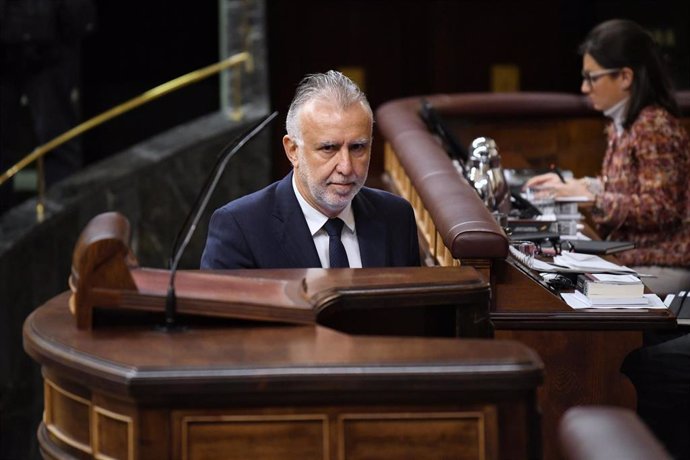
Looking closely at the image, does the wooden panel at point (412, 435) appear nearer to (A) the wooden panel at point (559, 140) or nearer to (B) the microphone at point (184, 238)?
(B) the microphone at point (184, 238)

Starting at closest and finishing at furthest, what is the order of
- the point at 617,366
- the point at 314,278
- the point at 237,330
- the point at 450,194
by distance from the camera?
the point at 237,330 < the point at 314,278 < the point at 617,366 < the point at 450,194

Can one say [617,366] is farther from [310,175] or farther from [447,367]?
[447,367]

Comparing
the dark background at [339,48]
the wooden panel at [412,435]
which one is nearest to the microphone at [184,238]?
the wooden panel at [412,435]

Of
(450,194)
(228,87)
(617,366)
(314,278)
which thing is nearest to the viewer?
(314,278)

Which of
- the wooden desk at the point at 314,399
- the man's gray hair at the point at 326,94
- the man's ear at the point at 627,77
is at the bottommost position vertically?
the wooden desk at the point at 314,399

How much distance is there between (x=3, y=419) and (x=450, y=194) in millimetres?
3836

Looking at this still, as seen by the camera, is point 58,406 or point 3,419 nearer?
point 58,406

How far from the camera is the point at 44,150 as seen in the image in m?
7.91

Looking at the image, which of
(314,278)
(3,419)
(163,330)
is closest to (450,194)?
(314,278)

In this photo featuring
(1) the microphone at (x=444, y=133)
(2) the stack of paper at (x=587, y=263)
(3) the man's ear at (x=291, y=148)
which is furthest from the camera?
(1) the microphone at (x=444, y=133)

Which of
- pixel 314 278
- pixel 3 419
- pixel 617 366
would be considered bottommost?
pixel 3 419

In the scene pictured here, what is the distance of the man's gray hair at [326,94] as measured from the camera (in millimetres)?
3600

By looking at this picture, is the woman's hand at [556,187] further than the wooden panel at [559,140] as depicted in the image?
No

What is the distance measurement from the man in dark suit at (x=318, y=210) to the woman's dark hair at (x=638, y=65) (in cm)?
209
